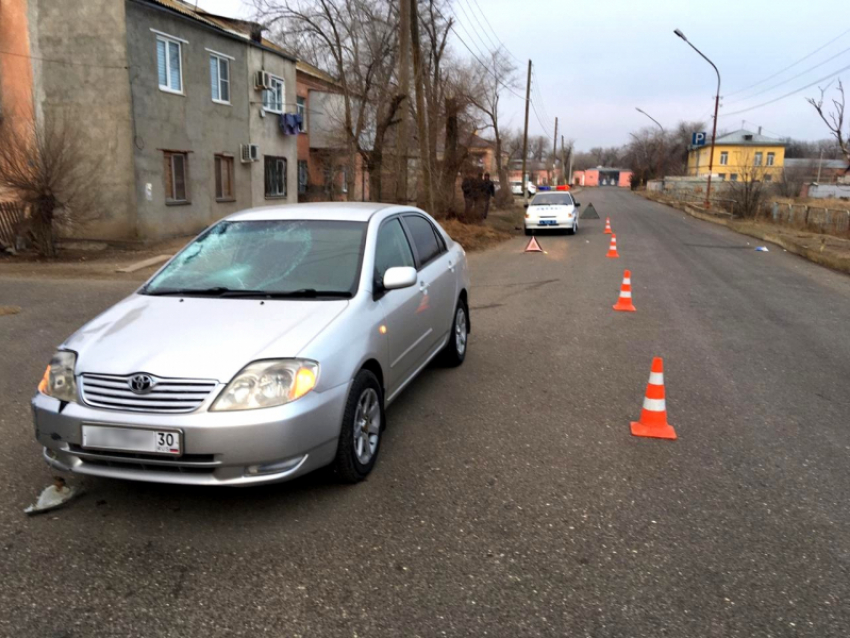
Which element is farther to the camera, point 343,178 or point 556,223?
point 343,178

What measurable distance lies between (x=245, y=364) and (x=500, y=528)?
1582 millimetres

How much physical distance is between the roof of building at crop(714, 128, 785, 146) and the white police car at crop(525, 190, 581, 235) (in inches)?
3182

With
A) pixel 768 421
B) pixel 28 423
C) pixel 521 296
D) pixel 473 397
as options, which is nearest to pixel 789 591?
pixel 768 421

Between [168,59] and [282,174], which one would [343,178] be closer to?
[282,174]

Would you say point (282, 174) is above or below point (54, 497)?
above

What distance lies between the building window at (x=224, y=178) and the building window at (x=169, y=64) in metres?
3.17

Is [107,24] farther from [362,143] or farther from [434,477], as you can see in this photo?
[362,143]

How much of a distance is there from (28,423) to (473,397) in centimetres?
340

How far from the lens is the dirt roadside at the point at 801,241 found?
16123 mm

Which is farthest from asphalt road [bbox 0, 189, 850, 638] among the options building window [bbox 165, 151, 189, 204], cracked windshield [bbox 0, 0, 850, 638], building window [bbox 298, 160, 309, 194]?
building window [bbox 298, 160, 309, 194]

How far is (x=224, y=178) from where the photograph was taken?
75.5 ft

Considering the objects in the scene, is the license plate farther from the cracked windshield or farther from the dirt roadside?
the dirt roadside

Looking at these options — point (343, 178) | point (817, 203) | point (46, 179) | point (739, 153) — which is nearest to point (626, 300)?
point (46, 179)

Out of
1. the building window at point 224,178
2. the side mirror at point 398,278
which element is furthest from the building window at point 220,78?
the side mirror at point 398,278
